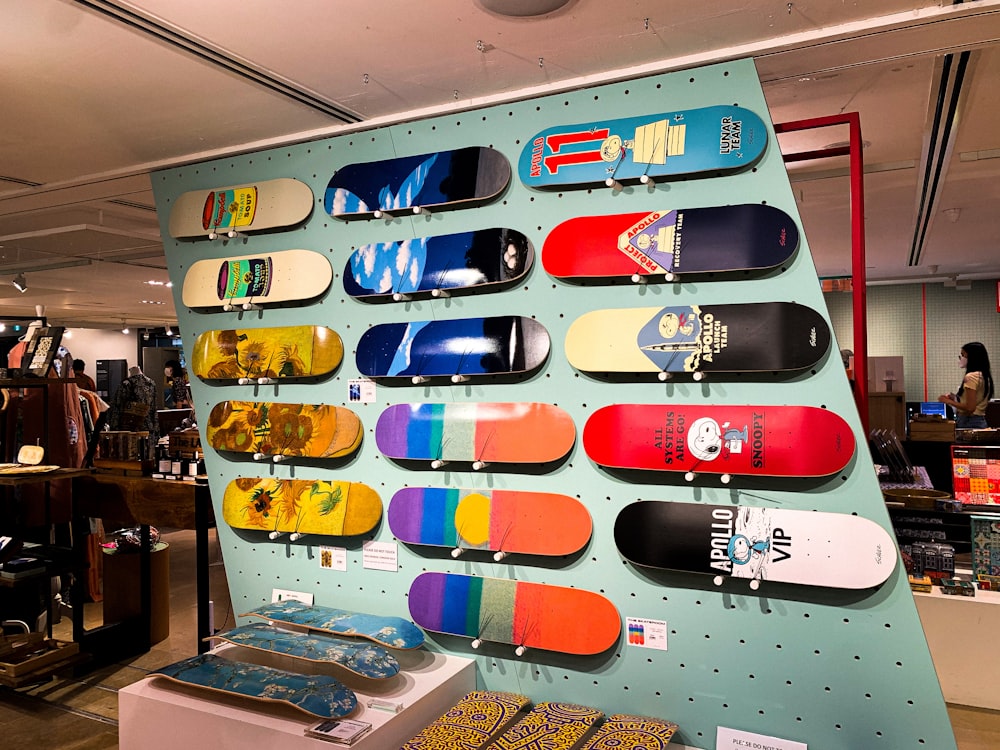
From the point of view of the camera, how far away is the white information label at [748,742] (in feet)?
6.89

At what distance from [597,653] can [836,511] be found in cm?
86

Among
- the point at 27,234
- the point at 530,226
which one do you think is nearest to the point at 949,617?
the point at 530,226

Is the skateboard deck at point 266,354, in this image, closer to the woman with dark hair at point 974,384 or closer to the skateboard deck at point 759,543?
the skateboard deck at point 759,543

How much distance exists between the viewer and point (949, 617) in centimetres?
354

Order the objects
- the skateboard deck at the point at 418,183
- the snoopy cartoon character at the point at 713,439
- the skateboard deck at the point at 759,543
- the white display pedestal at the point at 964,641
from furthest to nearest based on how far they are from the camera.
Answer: the white display pedestal at the point at 964,641
the skateboard deck at the point at 418,183
the snoopy cartoon character at the point at 713,439
the skateboard deck at the point at 759,543

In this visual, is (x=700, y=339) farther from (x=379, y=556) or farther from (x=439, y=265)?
(x=379, y=556)

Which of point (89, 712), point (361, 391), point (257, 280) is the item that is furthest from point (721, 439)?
point (89, 712)

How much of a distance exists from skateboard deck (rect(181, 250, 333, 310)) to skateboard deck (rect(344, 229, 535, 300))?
6.6 inches

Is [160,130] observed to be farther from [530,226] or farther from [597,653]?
[597,653]

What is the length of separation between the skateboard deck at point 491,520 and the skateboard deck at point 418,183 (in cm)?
100

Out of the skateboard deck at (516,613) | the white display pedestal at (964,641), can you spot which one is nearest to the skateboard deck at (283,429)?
the skateboard deck at (516,613)

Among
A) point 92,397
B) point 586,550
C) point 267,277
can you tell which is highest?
point 267,277

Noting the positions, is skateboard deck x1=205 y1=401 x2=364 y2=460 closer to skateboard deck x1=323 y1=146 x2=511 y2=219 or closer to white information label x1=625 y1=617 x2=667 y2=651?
skateboard deck x1=323 y1=146 x2=511 y2=219

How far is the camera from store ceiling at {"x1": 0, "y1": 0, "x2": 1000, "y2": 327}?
6.10 feet
